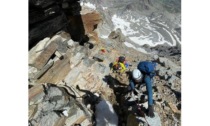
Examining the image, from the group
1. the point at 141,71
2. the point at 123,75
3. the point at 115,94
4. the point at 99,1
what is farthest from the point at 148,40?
the point at 141,71

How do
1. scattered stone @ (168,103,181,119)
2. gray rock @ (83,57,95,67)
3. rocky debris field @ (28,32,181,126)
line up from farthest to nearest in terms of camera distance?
gray rock @ (83,57,95,67) → scattered stone @ (168,103,181,119) → rocky debris field @ (28,32,181,126)

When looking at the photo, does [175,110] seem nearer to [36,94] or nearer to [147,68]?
[147,68]

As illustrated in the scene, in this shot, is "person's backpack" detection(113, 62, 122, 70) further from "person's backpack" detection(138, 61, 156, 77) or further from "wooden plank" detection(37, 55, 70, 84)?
"person's backpack" detection(138, 61, 156, 77)

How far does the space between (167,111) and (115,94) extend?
135 cm

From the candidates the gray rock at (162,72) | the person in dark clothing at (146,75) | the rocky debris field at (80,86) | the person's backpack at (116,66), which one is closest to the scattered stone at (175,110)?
the rocky debris field at (80,86)

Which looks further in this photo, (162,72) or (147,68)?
(162,72)

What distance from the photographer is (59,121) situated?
577cm

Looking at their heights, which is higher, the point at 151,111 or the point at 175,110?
the point at 151,111

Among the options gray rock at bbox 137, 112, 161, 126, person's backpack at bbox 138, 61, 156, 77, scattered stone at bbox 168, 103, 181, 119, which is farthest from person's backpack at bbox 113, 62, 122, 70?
person's backpack at bbox 138, 61, 156, 77

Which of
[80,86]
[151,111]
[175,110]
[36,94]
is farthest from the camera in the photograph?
[80,86]

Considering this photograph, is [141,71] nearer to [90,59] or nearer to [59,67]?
[59,67]

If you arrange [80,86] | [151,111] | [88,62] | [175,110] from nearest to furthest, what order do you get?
[151,111]
[175,110]
[80,86]
[88,62]

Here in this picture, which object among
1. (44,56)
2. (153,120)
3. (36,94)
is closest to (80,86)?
(44,56)

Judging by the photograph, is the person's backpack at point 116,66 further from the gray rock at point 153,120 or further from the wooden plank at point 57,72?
the gray rock at point 153,120
